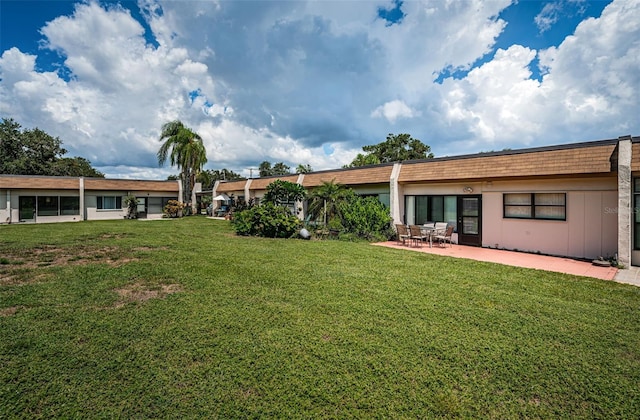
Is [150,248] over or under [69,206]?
under

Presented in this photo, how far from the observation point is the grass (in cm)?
258

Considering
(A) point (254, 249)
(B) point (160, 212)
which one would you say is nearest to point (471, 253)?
(A) point (254, 249)

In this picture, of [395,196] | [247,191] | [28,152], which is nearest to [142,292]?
[395,196]

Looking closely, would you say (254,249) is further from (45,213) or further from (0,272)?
(45,213)

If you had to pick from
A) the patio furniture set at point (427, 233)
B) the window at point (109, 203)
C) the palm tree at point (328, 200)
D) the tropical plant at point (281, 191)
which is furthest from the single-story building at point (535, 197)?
the window at point (109, 203)

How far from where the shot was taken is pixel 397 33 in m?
13.2

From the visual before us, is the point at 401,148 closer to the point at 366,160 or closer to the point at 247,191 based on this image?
the point at 366,160

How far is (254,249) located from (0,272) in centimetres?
610

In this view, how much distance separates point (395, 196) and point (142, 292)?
11.1 meters

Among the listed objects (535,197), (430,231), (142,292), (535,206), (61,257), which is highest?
(535,197)

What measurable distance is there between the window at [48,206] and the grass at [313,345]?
71.6ft

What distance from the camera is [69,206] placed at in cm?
2370

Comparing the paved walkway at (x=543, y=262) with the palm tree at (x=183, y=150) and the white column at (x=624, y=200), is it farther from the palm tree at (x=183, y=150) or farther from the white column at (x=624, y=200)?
the palm tree at (x=183, y=150)

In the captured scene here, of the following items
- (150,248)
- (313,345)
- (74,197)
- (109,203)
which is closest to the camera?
(313,345)
